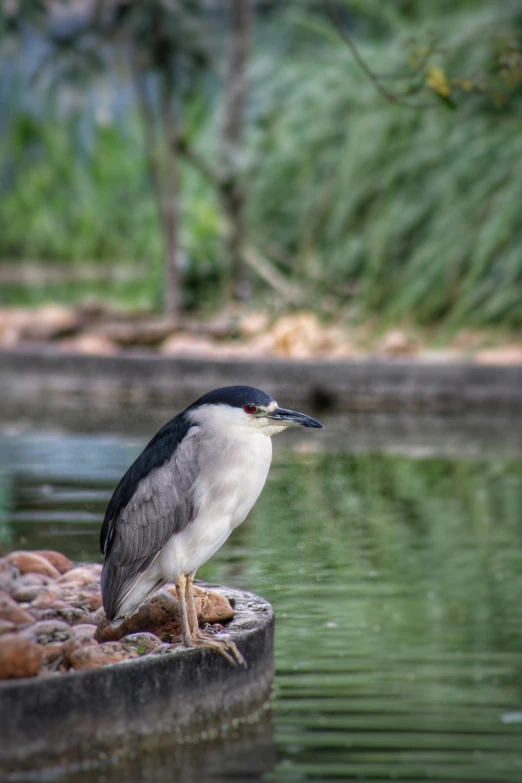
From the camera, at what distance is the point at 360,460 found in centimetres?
732

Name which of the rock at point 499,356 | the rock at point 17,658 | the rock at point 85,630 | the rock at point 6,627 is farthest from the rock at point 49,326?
the rock at point 17,658

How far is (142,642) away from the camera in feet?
10.9

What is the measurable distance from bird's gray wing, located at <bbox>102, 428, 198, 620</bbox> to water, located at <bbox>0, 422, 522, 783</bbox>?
1.42 feet

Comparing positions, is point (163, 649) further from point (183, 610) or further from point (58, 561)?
point (58, 561)

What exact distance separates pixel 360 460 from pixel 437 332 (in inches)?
139

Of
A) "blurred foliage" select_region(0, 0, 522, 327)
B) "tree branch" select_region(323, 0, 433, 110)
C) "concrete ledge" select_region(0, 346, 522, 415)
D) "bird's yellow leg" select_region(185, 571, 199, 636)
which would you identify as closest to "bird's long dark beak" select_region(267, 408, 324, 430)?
→ "bird's yellow leg" select_region(185, 571, 199, 636)

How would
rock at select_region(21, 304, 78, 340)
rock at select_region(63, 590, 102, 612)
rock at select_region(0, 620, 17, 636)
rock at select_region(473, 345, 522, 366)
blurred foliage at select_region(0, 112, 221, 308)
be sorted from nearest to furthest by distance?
rock at select_region(0, 620, 17, 636) → rock at select_region(63, 590, 102, 612) → rock at select_region(473, 345, 522, 366) → rock at select_region(21, 304, 78, 340) → blurred foliage at select_region(0, 112, 221, 308)

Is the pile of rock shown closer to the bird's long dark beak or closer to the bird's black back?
the bird's black back

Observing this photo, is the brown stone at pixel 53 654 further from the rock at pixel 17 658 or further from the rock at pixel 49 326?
the rock at pixel 49 326

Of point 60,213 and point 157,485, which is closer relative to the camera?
point 157,485

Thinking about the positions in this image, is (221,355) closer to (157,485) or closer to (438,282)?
(438,282)

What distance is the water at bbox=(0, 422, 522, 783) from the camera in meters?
2.95

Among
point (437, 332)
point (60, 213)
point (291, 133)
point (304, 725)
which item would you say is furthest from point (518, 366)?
point (60, 213)

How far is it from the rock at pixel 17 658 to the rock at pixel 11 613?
0.42 meters
